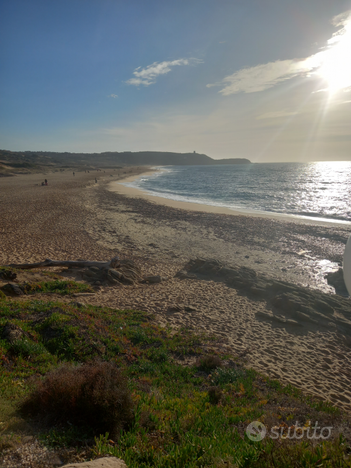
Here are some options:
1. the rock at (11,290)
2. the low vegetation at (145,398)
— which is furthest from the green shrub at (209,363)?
the rock at (11,290)

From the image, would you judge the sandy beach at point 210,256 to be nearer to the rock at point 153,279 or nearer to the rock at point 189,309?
the rock at point 189,309

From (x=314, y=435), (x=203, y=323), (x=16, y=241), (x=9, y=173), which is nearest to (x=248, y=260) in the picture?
(x=203, y=323)

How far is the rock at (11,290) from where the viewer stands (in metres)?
7.37

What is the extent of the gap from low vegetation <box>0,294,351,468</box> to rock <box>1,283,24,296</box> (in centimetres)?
133

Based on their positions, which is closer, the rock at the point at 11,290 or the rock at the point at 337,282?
the rock at the point at 11,290

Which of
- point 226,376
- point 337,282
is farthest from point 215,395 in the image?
point 337,282

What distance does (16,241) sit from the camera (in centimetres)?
1328

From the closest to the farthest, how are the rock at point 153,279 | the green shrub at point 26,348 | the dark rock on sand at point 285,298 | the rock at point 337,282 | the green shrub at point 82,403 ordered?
1. the green shrub at point 82,403
2. the green shrub at point 26,348
3. the dark rock on sand at point 285,298
4. the rock at point 153,279
5. the rock at point 337,282

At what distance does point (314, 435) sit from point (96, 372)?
8.87ft

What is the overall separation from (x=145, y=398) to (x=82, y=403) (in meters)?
0.99

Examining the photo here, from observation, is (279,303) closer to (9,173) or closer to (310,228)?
(310,228)

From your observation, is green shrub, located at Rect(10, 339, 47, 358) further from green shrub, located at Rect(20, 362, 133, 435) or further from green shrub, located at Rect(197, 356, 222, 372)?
green shrub, located at Rect(197, 356, 222, 372)

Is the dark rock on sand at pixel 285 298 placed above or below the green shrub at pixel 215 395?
below

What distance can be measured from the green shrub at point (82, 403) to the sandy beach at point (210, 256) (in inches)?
140
